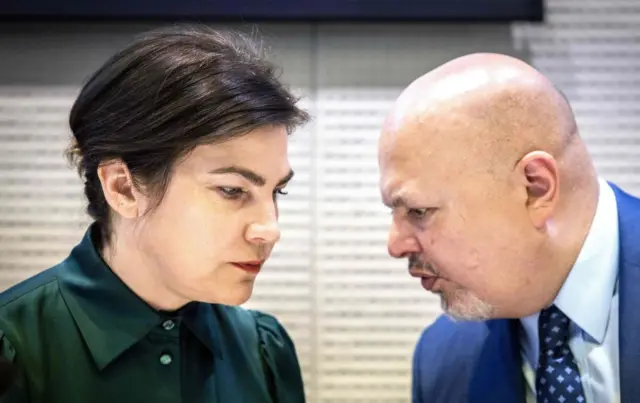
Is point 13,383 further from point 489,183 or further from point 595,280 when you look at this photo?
point 595,280

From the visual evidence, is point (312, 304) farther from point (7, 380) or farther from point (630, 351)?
point (7, 380)

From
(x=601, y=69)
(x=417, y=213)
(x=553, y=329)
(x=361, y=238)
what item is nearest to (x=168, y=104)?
(x=417, y=213)

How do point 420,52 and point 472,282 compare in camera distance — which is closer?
point 472,282

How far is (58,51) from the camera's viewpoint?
2.31 metres

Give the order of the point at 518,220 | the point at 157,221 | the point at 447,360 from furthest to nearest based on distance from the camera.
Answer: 1. the point at 447,360
2. the point at 518,220
3. the point at 157,221

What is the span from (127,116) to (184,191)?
0.54 feet

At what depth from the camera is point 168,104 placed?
1.23 meters

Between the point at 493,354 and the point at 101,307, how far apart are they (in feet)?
2.68

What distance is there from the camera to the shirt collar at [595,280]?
1.37 metres

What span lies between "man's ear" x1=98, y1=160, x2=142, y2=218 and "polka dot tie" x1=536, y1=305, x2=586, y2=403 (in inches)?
32.4

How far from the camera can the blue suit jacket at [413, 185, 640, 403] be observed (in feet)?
4.34

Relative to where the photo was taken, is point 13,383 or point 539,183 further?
point 539,183

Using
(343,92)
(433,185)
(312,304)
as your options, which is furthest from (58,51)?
(433,185)

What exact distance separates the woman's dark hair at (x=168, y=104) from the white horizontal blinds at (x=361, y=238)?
0.97 metres
